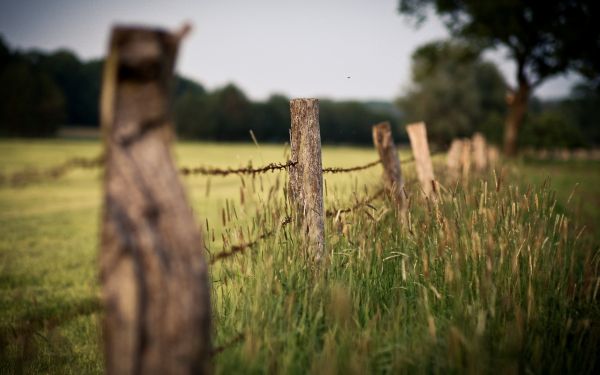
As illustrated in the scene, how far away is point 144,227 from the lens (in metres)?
1.35

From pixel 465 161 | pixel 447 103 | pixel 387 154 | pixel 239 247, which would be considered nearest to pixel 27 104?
pixel 447 103

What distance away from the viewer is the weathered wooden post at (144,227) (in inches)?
52.2

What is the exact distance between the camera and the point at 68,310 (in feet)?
14.9

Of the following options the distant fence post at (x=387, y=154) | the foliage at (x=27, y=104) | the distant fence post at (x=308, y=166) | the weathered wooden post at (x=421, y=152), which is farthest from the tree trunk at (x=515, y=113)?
the foliage at (x=27, y=104)

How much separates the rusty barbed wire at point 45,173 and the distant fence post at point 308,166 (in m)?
1.51

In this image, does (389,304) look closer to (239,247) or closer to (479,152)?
(239,247)

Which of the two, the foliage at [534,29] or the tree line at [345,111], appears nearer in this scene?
the foliage at [534,29]

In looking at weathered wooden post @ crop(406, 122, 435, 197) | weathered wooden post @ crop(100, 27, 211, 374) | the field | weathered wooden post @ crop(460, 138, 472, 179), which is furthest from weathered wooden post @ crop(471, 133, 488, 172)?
weathered wooden post @ crop(100, 27, 211, 374)

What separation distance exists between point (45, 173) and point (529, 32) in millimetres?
27146

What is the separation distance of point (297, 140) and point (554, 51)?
25228mm

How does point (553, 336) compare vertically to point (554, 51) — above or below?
below

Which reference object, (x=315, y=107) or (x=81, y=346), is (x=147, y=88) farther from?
(x=81, y=346)

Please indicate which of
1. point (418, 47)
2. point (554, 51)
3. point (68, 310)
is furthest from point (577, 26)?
point (68, 310)

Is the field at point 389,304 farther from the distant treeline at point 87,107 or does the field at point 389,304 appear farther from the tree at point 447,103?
the distant treeline at point 87,107
